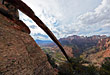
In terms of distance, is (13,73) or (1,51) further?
(1,51)

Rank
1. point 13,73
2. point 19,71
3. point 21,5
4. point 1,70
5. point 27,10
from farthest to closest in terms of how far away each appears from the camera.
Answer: point 27,10 → point 21,5 → point 19,71 → point 13,73 → point 1,70

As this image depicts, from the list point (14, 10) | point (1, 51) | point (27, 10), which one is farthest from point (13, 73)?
point (14, 10)

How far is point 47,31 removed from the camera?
25.6 feet

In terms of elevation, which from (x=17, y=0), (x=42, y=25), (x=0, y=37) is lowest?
(x=0, y=37)

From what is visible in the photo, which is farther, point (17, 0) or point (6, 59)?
point (17, 0)

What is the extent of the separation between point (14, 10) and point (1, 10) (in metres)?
1.72

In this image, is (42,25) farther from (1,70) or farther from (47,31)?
(1,70)

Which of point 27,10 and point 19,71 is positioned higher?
point 27,10

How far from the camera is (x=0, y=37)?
149 inches

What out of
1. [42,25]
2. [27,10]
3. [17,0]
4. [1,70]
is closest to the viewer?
[1,70]

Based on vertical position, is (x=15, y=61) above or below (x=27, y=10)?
below

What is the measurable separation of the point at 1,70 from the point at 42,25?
5849 millimetres

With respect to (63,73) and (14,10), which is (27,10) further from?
(63,73)

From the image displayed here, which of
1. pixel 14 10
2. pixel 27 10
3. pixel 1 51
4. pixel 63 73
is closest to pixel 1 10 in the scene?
pixel 14 10
